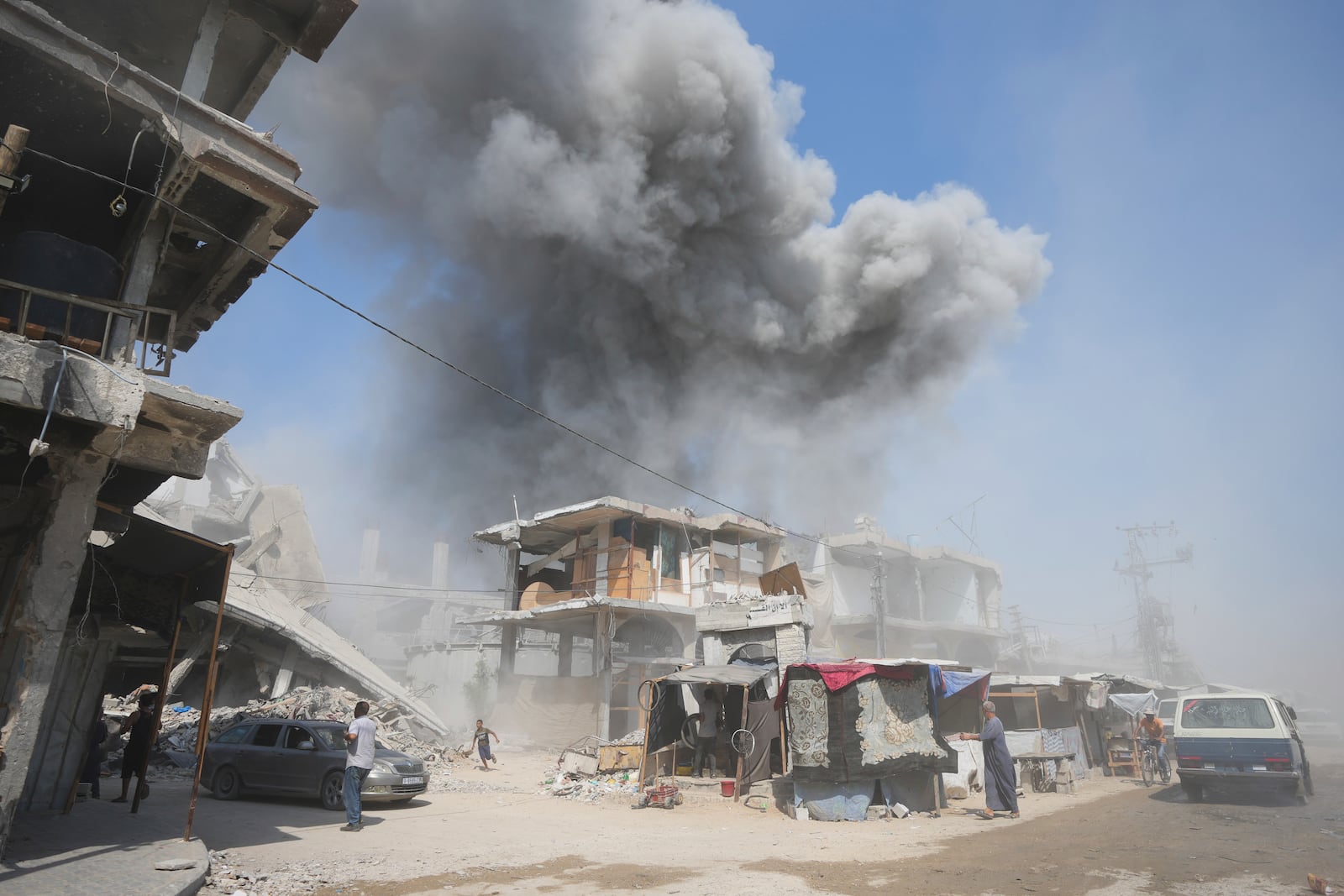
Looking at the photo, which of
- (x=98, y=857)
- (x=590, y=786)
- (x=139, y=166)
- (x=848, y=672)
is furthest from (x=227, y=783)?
(x=848, y=672)

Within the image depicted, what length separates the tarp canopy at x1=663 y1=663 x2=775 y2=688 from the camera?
43.3 feet

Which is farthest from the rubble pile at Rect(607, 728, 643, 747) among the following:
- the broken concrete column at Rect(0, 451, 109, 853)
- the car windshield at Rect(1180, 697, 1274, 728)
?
the broken concrete column at Rect(0, 451, 109, 853)

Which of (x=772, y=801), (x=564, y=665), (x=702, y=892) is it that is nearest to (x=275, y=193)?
(x=702, y=892)

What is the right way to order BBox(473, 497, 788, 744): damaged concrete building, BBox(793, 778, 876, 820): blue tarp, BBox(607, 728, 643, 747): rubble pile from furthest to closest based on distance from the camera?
BBox(473, 497, 788, 744): damaged concrete building → BBox(607, 728, 643, 747): rubble pile → BBox(793, 778, 876, 820): blue tarp

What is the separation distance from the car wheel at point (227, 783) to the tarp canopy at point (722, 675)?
22.4 feet

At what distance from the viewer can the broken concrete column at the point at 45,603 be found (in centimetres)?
538

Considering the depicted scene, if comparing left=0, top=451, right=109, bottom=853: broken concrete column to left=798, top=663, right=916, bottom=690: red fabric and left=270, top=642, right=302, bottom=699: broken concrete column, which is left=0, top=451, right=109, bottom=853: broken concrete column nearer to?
left=798, top=663, right=916, bottom=690: red fabric

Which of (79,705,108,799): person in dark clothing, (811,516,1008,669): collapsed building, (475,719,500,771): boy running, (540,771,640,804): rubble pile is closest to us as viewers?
(79,705,108,799): person in dark clothing

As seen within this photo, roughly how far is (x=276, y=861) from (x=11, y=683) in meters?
2.64

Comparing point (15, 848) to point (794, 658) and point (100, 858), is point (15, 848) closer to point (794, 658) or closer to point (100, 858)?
point (100, 858)

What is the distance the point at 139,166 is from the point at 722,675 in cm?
1128

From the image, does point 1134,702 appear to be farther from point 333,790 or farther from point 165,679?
point 165,679

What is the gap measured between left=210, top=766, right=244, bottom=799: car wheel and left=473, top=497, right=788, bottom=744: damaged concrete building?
36.8 ft

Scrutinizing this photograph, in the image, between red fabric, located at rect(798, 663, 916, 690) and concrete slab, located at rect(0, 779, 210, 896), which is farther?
red fabric, located at rect(798, 663, 916, 690)
